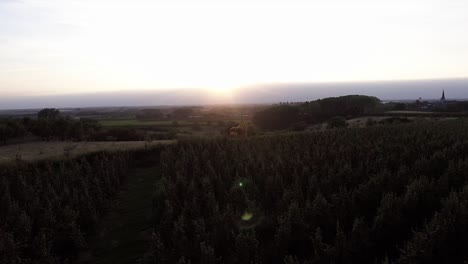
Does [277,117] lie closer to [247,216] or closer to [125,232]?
[125,232]

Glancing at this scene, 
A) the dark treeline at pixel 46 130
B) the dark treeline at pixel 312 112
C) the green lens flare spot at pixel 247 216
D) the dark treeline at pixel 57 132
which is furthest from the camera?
the dark treeline at pixel 312 112

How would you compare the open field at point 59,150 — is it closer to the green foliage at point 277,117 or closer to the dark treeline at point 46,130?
the dark treeline at point 46,130

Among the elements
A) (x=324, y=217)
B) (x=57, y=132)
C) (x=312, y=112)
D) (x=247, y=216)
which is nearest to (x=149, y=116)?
(x=312, y=112)

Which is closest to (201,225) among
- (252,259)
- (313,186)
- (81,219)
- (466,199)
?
(252,259)

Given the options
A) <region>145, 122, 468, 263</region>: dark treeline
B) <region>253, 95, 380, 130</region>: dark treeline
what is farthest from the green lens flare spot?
<region>253, 95, 380, 130</region>: dark treeline

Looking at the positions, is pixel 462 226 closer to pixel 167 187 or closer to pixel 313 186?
pixel 313 186

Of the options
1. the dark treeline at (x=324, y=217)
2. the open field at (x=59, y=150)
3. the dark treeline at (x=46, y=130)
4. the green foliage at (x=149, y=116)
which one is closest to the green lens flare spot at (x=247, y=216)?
the dark treeline at (x=324, y=217)
